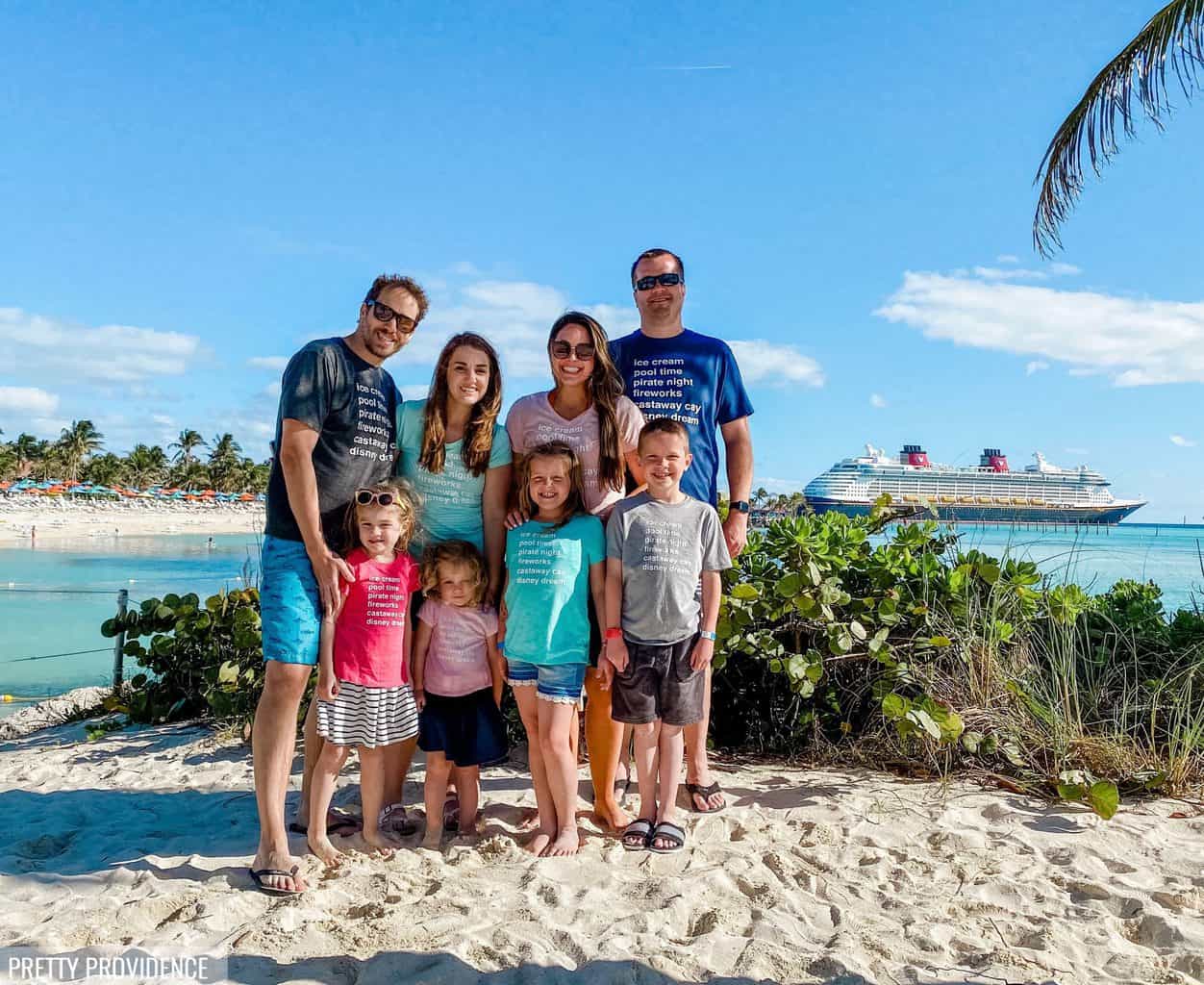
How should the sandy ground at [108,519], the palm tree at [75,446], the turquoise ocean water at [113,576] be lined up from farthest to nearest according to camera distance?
1. the palm tree at [75,446]
2. the sandy ground at [108,519]
3. the turquoise ocean water at [113,576]

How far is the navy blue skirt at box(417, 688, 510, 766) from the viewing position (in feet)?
10.5

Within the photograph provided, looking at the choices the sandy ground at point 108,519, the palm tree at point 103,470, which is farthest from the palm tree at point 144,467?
the sandy ground at point 108,519

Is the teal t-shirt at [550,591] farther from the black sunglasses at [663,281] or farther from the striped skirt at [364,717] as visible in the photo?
the black sunglasses at [663,281]

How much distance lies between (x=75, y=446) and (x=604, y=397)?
9211cm

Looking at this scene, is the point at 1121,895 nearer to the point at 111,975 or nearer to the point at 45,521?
the point at 111,975

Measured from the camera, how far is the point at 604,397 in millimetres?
3326

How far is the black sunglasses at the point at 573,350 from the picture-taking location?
3279 millimetres

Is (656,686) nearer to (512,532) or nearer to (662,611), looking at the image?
(662,611)

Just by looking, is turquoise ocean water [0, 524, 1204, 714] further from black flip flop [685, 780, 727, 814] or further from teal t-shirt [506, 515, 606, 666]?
black flip flop [685, 780, 727, 814]

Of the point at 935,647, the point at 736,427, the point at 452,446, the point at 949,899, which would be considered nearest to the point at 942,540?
the point at 935,647

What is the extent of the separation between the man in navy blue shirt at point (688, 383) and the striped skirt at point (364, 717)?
127 centimetres

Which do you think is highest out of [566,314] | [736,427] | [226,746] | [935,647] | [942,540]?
[566,314]

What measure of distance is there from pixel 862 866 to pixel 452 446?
2.12m

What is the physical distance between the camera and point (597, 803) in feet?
11.2
